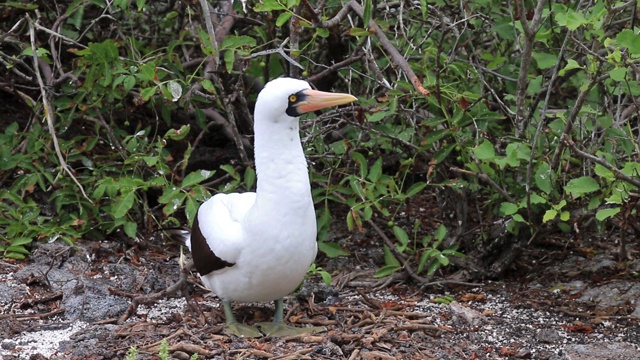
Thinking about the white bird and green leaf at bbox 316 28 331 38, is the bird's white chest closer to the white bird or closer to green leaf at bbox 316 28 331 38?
the white bird

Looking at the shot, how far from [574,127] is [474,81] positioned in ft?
2.96

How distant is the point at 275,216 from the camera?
13.7 feet

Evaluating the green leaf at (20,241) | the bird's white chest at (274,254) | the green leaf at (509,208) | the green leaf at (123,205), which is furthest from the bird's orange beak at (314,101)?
the green leaf at (20,241)

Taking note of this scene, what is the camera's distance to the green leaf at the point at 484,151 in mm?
4543

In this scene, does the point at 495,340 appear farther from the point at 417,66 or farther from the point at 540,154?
the point at 417,66

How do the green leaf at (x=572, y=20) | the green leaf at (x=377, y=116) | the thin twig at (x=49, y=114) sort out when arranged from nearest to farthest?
1. the green leaf at (x=572, y=20)
2. the green leaf at (x=377, y=116)
3. the thin twig at (x=49, y=114)

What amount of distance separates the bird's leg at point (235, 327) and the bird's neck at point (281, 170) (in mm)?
A: 646

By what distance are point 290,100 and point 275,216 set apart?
51 centimetres

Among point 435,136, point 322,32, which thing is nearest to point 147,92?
point 322,32

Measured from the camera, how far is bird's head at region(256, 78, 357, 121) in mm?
4176

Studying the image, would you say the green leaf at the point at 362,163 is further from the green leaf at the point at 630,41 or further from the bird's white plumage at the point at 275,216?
the green leaf at the point at 630,41

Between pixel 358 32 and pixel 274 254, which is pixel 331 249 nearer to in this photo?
pixel 274 254

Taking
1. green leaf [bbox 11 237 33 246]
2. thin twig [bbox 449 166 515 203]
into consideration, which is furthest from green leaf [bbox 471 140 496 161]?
green leaf [bbox 11 237 33 246]

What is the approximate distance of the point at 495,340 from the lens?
463 centimetres
